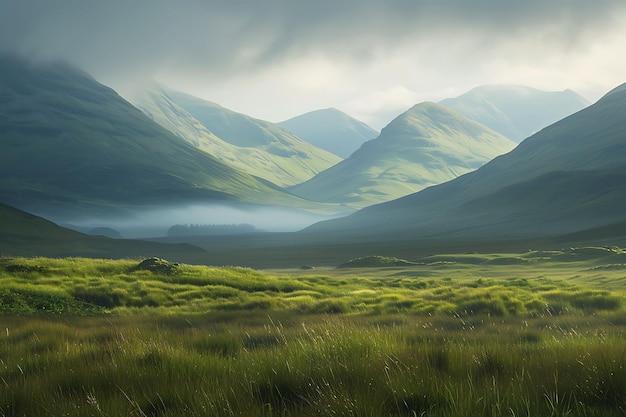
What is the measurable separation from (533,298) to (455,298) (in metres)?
4.02

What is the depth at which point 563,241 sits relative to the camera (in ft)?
541

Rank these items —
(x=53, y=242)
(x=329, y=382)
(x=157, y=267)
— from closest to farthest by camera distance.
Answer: (x=329, y=382)
(x=157, y=267)
(x=53, y=242)

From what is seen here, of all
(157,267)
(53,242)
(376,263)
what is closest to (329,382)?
(157,267)

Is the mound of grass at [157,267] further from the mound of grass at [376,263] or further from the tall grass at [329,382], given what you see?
the mound of grass at [376,263]

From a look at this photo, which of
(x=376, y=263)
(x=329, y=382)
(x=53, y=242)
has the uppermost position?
(x=53, y=242)

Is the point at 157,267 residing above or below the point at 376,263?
above

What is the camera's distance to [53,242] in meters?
179

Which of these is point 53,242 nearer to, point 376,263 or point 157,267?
point 376,263

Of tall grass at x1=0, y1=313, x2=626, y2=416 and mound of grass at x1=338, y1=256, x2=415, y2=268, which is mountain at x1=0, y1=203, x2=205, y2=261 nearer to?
mound of grass at x1=338, y1=256, x2=415, y2=268

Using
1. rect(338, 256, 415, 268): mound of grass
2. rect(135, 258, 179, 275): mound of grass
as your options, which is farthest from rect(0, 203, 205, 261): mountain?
rect(135, 258, 179, 275): mound of grass

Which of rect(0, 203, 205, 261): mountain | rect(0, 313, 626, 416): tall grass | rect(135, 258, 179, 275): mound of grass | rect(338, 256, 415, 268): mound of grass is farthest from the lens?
rect(0, 203, 205, 261): mountain

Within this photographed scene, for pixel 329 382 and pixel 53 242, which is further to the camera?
pixel 53 242

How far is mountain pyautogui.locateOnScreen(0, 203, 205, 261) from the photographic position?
167 metres

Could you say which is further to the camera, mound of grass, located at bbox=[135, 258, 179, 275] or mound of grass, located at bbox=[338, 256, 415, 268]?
mound of grass, located at bbox=[338, 256, 415, 268]
